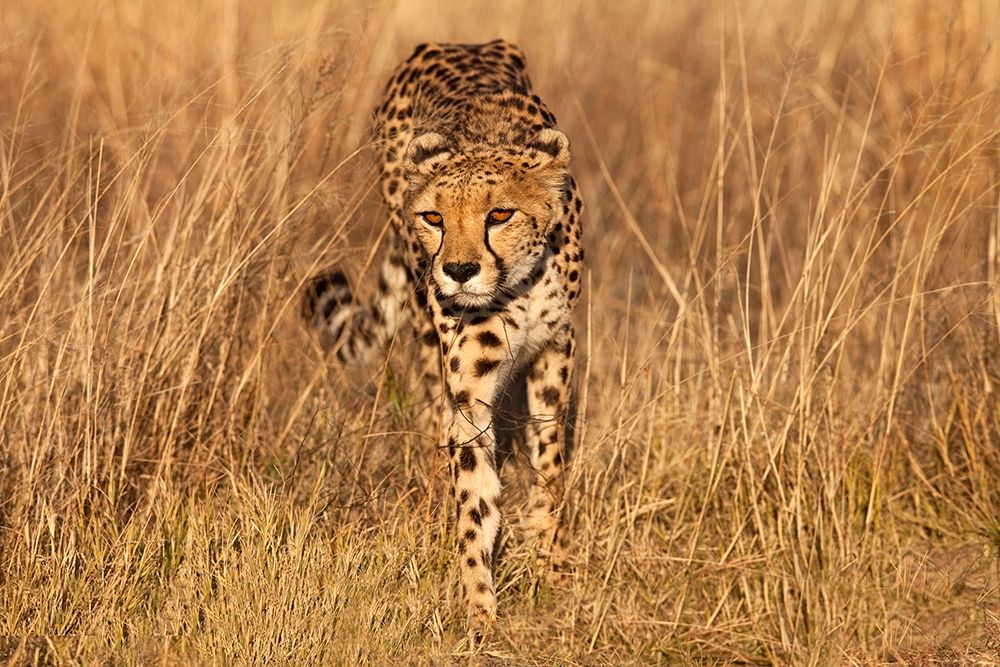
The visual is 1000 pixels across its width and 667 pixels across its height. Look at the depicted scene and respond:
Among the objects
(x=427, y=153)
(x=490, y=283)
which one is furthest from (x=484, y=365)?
(x=427, y=153)

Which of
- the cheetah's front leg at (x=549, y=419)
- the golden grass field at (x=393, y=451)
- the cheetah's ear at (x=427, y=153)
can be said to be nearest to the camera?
the golden grass field at (x=393, y=451)

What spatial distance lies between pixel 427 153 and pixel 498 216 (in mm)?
270

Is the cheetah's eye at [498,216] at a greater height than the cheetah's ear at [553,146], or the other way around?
the cheetah's ear at [553,146]

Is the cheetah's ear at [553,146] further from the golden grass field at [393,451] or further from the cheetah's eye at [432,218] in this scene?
the golden grass field at [393,451]

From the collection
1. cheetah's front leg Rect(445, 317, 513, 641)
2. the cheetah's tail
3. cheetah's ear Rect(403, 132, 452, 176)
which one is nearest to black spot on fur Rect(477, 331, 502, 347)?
cheetah's front leg Rect(445, 317, 513, 641)

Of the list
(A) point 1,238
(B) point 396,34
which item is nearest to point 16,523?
(A) point 1,238

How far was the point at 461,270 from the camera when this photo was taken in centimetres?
303

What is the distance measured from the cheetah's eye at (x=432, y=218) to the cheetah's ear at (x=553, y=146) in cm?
32

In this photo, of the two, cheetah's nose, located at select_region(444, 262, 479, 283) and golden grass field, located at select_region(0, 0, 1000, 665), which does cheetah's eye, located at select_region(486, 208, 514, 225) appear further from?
golden grass field, located at select_region(0, 0, 1000, 665)

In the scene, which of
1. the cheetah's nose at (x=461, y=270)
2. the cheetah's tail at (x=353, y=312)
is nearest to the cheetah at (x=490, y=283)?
the cheetah's nose at (x=461, y=270)

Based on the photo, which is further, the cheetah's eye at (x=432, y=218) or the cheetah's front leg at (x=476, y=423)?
the cheetah's front leg at (x=476, y=423)

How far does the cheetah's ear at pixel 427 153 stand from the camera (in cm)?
328

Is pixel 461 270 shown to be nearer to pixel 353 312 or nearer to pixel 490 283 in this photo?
pixel 490 283

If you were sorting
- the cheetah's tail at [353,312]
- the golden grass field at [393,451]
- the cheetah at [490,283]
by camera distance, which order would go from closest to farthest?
the golden grass field at [393,451] < the cheetah at [490,283] < the cheetah's tail at [353,312]
